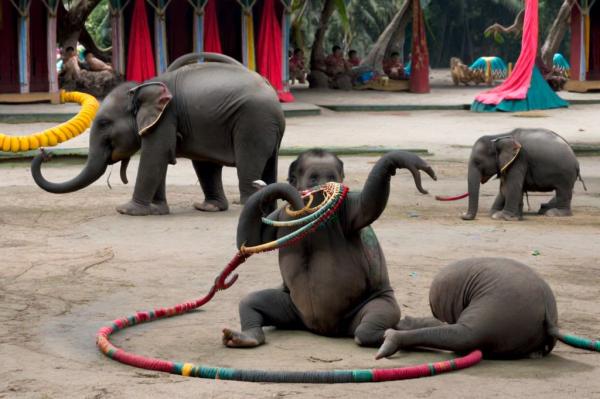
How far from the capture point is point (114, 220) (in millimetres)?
10602

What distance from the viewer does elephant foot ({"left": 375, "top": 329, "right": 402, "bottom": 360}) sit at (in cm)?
538

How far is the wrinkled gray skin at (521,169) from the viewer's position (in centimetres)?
1073

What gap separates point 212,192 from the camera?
11289 mm

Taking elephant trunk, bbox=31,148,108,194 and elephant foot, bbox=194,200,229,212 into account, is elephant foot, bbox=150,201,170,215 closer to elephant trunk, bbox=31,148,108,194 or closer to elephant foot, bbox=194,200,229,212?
elephant foot, bbox=194,200,229,212

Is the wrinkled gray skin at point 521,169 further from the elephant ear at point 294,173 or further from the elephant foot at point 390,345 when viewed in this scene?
the elephant foot at point 390,345

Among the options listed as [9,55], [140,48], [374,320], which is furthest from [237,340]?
[140,48]

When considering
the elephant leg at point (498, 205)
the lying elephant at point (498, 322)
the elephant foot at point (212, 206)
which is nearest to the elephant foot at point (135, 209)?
the elephant foot at point (212, 206)

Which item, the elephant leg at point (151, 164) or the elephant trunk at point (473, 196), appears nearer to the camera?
the elephant trunk at point (473, 196)

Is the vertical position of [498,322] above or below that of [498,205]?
above

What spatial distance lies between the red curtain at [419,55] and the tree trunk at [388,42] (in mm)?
1462

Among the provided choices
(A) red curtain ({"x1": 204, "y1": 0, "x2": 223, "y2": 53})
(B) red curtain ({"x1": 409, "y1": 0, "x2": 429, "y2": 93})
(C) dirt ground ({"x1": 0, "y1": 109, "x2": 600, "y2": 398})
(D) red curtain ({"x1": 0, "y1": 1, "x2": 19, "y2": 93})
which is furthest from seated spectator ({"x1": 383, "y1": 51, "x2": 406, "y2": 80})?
(C) dirt ground ({"x1": 0, "y1": 109, "x2": 600, "y2": 398})

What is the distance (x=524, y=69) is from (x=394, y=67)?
7772mm

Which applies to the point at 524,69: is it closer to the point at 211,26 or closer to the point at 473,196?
the point at 211,26

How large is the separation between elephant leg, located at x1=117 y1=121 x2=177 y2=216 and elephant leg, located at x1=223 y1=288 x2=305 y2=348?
5.01m
